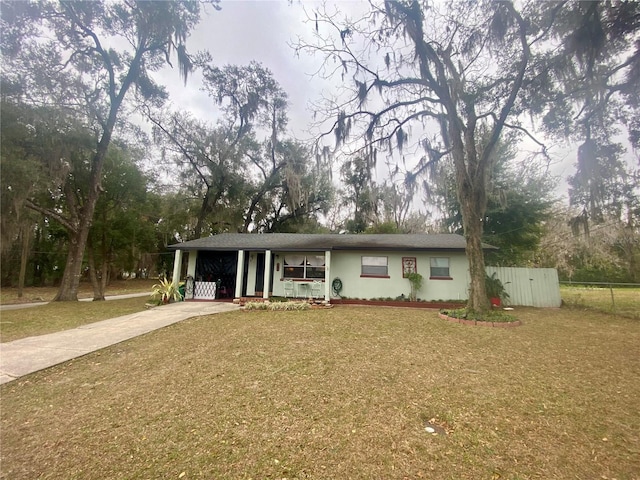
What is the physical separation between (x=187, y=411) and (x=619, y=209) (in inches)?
538

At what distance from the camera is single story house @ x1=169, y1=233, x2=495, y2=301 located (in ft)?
38.0

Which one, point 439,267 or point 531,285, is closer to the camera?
point 531,285

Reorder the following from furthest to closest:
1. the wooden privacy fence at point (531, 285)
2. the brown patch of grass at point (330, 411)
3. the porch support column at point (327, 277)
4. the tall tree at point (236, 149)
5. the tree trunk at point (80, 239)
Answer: the tall tree at point (236, 149), the tree trunk at point (80, 239), the porch support column at point (327, 277), the wooden privacy fence at point (531, 285), the brown patch of grass at point (330, 411)

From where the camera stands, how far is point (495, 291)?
1077cm

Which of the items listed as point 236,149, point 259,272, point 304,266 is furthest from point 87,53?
point 304,266

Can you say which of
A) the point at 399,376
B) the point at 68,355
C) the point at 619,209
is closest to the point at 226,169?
the point at 68,355

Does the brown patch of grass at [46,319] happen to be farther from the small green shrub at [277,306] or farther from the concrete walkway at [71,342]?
the small green shrub at [277,306]

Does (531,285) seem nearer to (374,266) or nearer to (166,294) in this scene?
(374,266)

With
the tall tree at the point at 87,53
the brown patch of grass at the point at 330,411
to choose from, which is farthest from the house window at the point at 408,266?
the tall tree at the point at 87,53

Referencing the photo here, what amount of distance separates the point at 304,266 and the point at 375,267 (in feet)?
10.4

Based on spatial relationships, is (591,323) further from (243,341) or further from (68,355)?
(68,355)

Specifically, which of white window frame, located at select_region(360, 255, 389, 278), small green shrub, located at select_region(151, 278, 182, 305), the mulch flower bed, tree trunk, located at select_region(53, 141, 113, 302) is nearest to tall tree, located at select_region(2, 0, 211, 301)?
tree trunk, located at select_region(53, 141, 113, 302)

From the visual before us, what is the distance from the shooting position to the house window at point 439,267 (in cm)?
1169

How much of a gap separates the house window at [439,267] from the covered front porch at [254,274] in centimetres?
453
